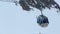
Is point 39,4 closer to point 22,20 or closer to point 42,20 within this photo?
point 22,20

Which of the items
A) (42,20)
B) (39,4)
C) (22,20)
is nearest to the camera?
(42,20)

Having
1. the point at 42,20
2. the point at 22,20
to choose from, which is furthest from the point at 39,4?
the point at 42,20

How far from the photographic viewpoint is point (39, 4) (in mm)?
3742

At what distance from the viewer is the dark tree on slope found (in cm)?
371

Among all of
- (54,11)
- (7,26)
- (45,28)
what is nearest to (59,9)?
(54,11)

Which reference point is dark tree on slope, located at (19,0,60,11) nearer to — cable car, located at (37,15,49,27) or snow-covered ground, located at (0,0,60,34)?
snow-covered ground, located at (0,0,60,34)

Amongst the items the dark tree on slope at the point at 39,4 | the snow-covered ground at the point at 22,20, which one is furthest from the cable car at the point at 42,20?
the dark tree on slope at the point at 39,4

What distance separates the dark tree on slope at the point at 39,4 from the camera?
3705mm

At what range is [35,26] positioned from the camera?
3461 millimetres

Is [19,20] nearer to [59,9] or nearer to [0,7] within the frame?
[0,7]

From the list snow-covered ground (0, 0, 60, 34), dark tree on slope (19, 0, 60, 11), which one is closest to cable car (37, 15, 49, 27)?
snow-covered ground (0, 0, 60, 34)

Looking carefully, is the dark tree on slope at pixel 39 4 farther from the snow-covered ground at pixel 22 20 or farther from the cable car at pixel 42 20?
the cable car at pixel 42 20

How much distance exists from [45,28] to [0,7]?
726mm

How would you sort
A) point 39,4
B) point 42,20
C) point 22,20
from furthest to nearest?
point 39,4 → point 22,20 → point 42,20
